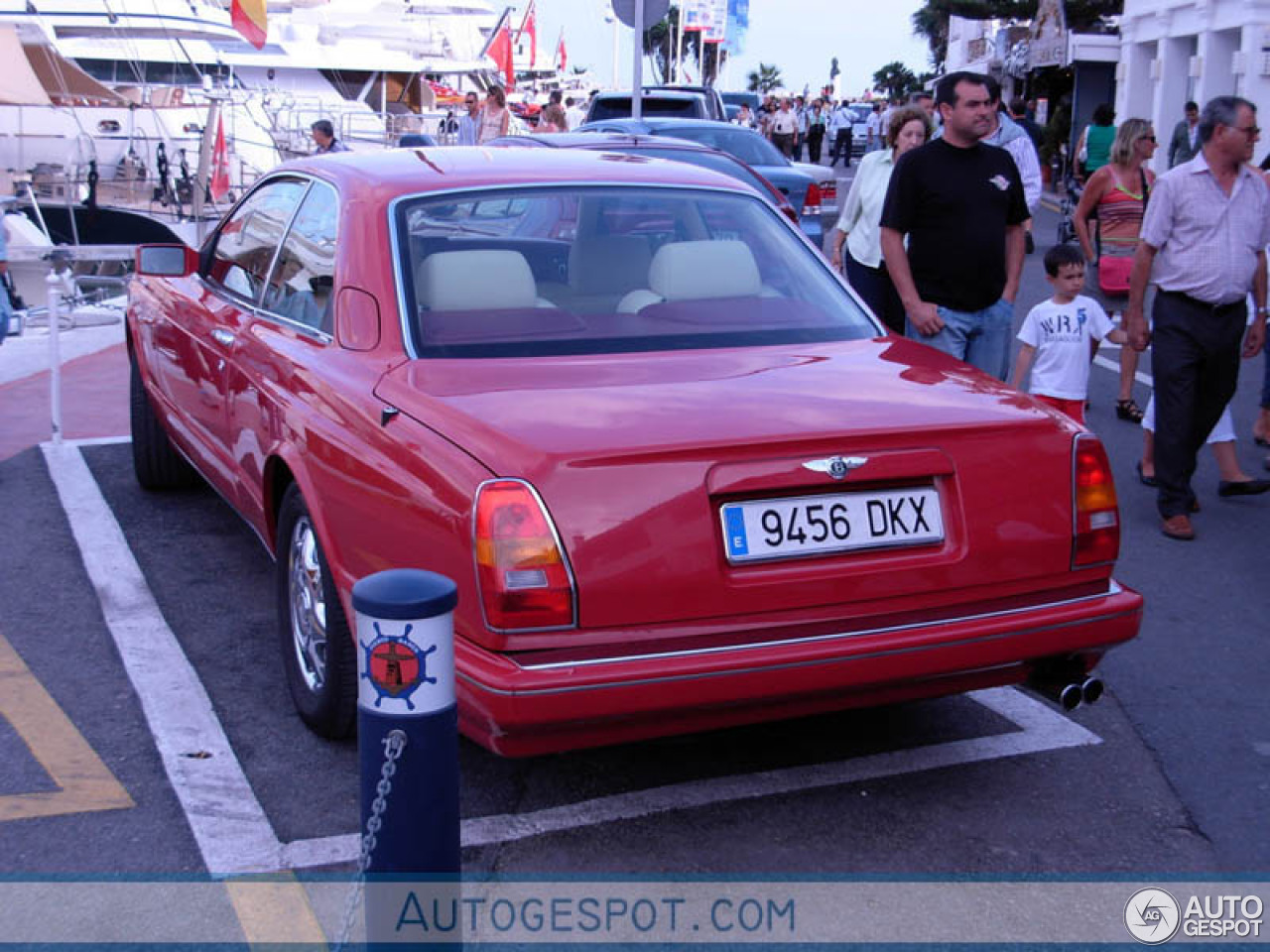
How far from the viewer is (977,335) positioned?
6.38 metres

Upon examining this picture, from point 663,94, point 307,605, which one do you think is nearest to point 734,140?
point 663,94

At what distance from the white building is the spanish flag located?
16.5 metres

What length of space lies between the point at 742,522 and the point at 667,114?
58.5ft

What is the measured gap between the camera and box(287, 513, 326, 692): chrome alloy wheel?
14.1 feet

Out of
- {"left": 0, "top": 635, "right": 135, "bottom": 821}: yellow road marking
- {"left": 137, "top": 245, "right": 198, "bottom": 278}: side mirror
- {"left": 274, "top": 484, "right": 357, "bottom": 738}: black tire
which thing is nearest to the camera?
{"left": 0, "top": 635, "right": 135, "bottom": 821}: yellow road marking

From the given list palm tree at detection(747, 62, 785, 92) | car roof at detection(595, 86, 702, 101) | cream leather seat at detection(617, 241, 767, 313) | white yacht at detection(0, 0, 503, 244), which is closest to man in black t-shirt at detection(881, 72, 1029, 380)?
cream leather seat at detection(617, 241, 767, 313)

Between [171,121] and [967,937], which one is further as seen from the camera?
[171,121]

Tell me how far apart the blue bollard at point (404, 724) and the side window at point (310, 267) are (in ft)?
6.64

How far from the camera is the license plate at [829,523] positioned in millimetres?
3488

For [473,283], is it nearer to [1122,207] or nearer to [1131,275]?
[1131,275]

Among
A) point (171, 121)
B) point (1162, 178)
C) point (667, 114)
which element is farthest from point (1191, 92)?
point (1162, 178)

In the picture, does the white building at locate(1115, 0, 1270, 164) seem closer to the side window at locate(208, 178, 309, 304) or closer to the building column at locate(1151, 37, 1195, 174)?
the building column at locate(1151, 37, 1195, 174)

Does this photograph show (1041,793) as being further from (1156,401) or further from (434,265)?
(1156,401)

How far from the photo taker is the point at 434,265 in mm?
4379
